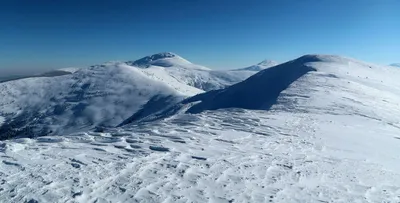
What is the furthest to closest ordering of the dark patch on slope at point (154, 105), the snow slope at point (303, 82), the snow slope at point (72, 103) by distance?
the snow slope at point (72, 103)
the dark patch on slope at point (154, 105)
the snow slope at point (303, 82)

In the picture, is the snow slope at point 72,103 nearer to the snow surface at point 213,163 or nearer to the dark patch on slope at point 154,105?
the dark patch on slope at point 154,105

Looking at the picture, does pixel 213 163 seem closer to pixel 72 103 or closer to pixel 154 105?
pixel 154 105

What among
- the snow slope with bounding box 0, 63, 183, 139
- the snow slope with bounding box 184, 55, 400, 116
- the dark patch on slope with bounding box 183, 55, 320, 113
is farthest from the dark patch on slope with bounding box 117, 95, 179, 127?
the snow slope with bounding box 184, 55, 400, 116

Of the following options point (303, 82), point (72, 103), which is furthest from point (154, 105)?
point (303, 82)

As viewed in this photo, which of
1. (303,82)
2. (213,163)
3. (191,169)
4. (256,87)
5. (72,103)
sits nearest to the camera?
(191,169)

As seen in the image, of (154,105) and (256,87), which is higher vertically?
(256,87)

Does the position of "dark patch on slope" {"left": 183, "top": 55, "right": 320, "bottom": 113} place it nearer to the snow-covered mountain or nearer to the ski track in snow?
the ski track in snow

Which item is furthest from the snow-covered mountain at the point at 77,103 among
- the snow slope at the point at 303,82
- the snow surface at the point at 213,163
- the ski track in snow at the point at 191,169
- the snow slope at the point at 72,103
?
the ski track in snow at the point at 191,169
